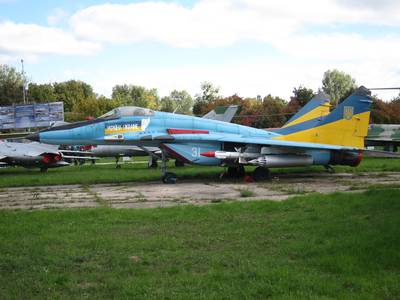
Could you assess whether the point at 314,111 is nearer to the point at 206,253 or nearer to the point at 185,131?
the point at 185,131

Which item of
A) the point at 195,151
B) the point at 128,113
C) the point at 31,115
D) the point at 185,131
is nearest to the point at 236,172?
the point at 195,151

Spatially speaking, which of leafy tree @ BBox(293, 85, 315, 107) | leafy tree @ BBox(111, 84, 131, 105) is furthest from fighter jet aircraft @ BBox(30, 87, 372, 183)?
leafy tree @ BBox(111, 84, 131, 105)

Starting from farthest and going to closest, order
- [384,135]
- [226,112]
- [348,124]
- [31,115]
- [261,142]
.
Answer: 1. [31,115]
2. [384,135]
3. [226,112]
4. [348,124]
5. [261,142]

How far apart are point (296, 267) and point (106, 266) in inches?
84.9

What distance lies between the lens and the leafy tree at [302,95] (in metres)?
58.9

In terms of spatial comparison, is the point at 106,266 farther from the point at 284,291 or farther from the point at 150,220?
the point at 150,220

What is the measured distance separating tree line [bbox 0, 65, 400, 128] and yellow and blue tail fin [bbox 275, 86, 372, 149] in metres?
32.4

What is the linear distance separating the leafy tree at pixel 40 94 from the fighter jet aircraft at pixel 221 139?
6678cm

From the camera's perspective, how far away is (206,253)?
5.91 meters

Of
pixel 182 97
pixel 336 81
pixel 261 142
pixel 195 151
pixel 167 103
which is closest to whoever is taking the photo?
pixel 261 142

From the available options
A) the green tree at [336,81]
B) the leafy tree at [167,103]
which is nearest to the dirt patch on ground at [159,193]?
the green tree at [336,81]

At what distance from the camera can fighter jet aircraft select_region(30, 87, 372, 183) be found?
634 inches

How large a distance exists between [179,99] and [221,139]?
95.0 m

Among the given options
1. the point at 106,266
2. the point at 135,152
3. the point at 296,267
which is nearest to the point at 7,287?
the point at 106,266
